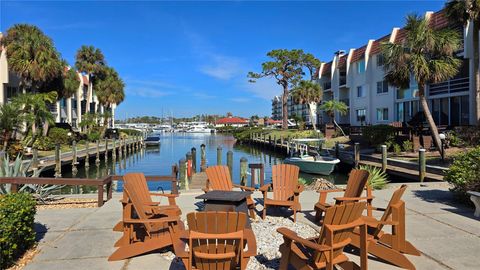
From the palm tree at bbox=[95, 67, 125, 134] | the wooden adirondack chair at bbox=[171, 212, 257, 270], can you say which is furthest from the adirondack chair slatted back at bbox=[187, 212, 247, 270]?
the palm tree at bbox=[95, 67, 125, 134]

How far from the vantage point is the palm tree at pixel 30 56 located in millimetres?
32188

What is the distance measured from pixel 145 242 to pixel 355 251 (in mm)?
3016

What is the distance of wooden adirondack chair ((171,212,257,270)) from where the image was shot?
381 centimetres

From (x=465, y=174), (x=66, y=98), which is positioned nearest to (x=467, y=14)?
(x=465, y=174)

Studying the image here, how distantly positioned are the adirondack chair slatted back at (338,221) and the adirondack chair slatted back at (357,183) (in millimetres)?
2952

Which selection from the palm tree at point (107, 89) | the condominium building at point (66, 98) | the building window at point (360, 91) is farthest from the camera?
the palm tree at point (107, 89)

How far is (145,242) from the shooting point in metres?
5.43

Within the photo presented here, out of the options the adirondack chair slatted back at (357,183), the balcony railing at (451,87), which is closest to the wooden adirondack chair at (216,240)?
the adirondack chair slatted back at (357,183)

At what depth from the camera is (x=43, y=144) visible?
29.9 m

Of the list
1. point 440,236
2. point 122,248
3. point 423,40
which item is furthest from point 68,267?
point 423,40

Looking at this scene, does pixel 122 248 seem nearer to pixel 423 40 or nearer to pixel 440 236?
pixel 440 236

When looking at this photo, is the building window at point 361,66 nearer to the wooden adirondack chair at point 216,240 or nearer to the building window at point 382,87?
the building window at point 382,87

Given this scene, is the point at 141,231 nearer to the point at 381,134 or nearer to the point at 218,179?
the point at 218,179

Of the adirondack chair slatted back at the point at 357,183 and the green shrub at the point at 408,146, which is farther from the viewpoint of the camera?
the green shrub at the point at 408,146
